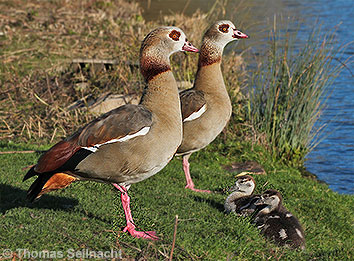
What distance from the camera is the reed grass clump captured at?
33.0 feet

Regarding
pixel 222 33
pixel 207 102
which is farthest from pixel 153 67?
pixel 222 33

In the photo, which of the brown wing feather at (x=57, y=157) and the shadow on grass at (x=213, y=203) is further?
the shadow on grass at (x=213, y=203)

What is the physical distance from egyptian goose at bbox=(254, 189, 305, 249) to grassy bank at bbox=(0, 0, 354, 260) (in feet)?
0.56

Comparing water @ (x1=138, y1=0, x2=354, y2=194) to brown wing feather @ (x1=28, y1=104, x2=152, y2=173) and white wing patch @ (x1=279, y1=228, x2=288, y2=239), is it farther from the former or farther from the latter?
brown wing feather @ (x1=28, y1=104, x2=152, y2=173)

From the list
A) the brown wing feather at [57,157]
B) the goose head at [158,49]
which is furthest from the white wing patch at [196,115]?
the brown wing feather at [57,157]

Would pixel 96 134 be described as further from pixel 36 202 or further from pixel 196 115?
pixel 196 115

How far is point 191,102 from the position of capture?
7.45m

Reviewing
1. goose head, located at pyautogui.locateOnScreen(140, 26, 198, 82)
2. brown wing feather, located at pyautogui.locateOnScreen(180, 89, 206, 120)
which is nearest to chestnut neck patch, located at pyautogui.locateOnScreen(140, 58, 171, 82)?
goose head, located at pyautogui.locateOnScreen(140, 26, 198, 82)

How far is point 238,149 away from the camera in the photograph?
10.3m

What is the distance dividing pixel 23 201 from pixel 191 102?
263 centimetres

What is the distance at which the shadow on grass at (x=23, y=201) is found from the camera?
6.13 m

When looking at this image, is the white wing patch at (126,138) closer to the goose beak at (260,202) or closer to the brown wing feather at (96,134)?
the brown wing feather at (96,134)

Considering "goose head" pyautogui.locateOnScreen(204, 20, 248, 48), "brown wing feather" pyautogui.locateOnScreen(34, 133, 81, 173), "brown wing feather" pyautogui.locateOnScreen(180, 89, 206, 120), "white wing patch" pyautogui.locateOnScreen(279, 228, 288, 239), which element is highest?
"goose head" pyautogui.locateOnScreen(204, 20, 248, 48)

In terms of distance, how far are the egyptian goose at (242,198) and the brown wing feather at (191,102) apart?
1.14 m
